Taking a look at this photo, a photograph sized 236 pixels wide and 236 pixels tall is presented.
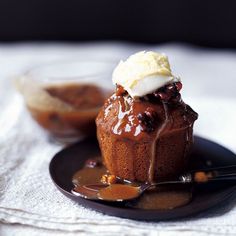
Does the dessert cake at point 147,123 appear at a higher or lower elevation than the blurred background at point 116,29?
higher

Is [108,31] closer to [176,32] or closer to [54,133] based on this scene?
[176,32]

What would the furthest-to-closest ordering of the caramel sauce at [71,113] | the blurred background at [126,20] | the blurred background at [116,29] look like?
the blurred background at [126,20] < the blurred background at [116,29] < the caramel sauce at [71,113]

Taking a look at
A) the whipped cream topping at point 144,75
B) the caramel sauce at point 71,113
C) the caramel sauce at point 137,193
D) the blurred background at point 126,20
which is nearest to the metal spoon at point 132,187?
the caramel sauce at point 137,193

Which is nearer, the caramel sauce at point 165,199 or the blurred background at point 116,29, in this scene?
the caramel sauce at point 165,199

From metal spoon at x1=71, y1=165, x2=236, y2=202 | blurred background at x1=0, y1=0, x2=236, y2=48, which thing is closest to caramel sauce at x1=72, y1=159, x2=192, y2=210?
metal spoon at x1=71, y1=165, x2=236, y2=202

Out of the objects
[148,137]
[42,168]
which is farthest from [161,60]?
[42,168]

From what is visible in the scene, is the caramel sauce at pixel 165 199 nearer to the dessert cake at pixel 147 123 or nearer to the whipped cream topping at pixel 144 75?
the dessert cake at pixel 147 123
